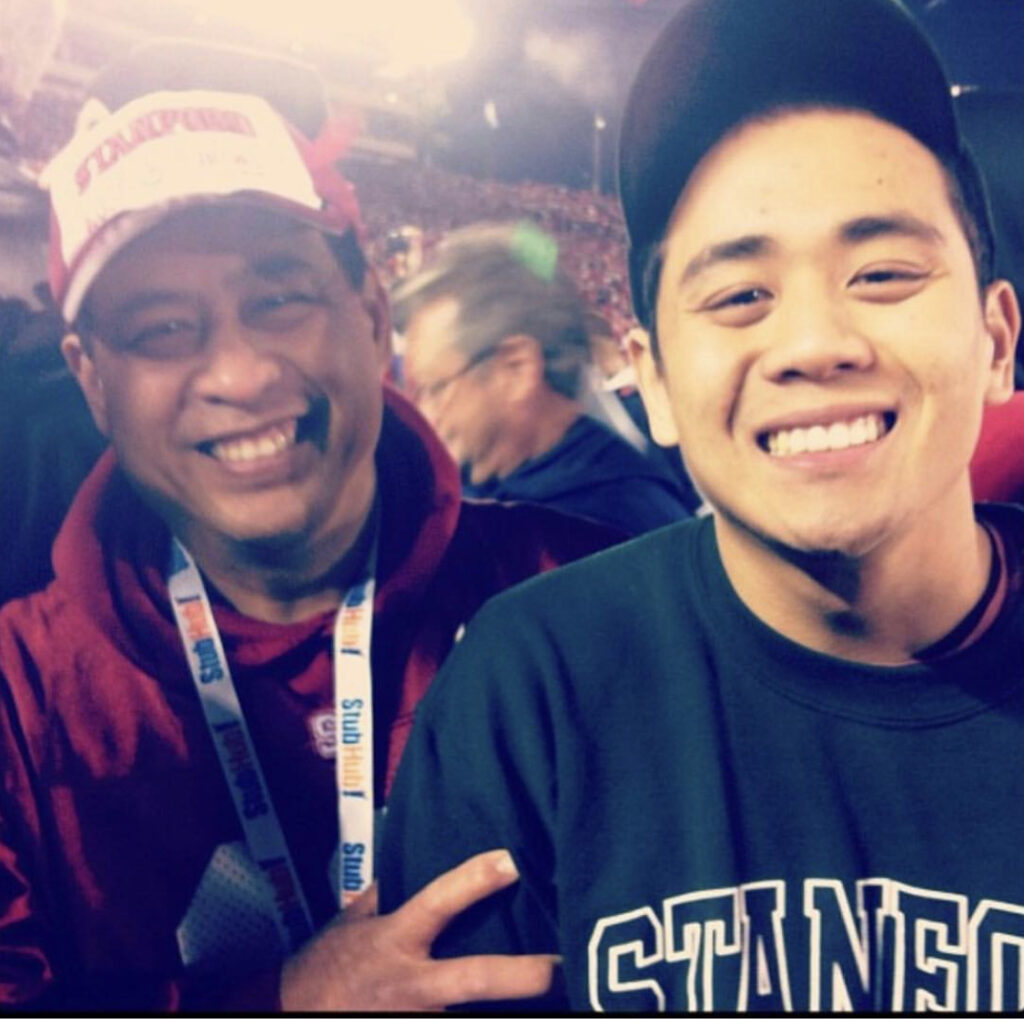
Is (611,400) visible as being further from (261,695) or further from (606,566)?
(261,695)

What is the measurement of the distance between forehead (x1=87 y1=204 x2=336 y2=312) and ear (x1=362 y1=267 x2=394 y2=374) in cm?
11

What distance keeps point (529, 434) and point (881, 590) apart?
0.54 meters

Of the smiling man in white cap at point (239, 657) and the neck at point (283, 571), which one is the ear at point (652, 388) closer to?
the smiling man in white cap at point (239, 657)

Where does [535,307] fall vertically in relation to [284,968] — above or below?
above

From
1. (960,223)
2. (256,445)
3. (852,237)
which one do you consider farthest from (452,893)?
(960,223)

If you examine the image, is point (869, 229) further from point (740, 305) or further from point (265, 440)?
point (265, 440)

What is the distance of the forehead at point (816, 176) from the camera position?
126cm

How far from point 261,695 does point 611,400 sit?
677 mm

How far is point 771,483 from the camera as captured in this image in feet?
4.30

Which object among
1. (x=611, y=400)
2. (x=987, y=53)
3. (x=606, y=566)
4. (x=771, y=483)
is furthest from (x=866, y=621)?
(x=987, y=53)

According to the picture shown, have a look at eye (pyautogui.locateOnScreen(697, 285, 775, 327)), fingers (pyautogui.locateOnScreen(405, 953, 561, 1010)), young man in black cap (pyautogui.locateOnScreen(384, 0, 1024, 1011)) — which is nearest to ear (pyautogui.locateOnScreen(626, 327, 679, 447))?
young man in black cap (pyautogui.locateOnScreen(384, 0, 1024, 1011))

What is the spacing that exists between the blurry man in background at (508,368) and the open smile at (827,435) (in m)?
0.20

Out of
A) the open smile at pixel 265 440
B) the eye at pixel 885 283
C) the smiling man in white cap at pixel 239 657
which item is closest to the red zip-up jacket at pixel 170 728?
the smiling man in white cap at pixel 239 657

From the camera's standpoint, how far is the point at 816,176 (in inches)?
49.9
